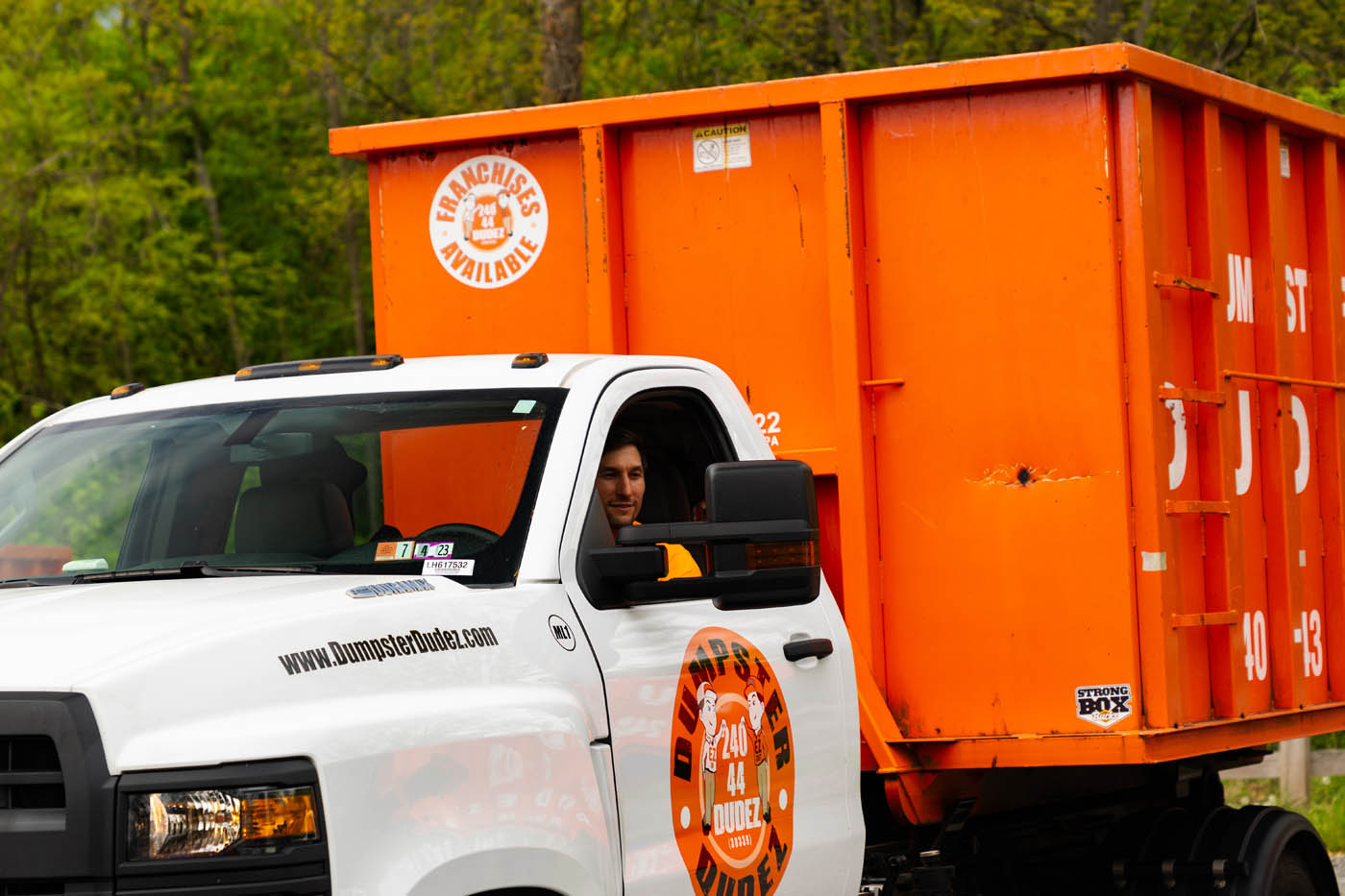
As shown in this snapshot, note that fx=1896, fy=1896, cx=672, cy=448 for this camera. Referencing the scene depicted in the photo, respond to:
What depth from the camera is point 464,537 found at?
4.36 meters

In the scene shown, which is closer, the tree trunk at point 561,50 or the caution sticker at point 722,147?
the caution sticker at point 722,147

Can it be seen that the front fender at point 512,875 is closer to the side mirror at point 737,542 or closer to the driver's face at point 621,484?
the side mirror at point 737,542

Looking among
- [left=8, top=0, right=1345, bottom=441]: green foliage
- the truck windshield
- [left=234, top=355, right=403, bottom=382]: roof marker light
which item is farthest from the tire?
[left=8, top=0, right=1345, bottom=441]: green foliage

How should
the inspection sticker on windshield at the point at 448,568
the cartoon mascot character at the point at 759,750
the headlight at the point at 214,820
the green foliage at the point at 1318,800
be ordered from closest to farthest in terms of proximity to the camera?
the headlight at the point at 214,820, the inspection sticker on windshield at the point at 448,568, the cartoon mascot character at the point at 759,750, the green foliage at the point at 1318,800

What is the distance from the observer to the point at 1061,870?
7234 millimetres

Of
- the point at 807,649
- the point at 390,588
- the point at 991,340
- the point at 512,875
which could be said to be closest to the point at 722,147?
the point at 991,340

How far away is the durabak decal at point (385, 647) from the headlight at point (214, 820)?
11.2 inches

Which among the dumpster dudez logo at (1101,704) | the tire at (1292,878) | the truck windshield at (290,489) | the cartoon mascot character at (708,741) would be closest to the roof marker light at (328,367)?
the truck windshield at (290,489)

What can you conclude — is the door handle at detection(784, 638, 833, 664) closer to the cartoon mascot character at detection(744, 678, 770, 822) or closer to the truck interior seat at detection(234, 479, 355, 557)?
the cartoon mascot character at detection(744, 678, 770, 822)

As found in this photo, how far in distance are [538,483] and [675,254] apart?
2478mm

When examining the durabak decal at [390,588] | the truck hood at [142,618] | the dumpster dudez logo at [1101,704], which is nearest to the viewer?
the truck hood at [142,618]

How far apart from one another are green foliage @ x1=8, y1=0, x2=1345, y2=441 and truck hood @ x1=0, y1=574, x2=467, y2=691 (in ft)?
43.6

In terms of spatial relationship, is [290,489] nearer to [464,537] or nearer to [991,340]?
[464,537]

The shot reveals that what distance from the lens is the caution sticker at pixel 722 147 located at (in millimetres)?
6641
